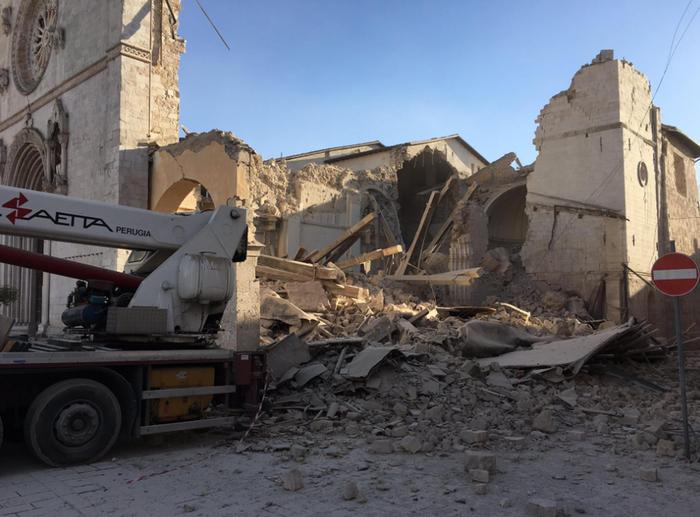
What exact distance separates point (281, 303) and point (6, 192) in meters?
7.35

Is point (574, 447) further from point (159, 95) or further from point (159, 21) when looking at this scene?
point (159, 21)

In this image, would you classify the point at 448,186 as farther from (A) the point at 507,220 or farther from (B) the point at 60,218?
(B) the point at 60,218

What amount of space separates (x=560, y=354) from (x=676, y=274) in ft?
11.2

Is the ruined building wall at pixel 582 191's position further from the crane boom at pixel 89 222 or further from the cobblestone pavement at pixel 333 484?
the crane boom at pixel 89 222

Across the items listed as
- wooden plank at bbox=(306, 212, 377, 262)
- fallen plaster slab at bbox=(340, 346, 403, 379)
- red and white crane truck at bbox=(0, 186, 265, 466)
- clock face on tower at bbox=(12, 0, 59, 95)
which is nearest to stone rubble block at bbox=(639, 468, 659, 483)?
fallen plaster slab at bbox=(340, 346, 403, 379)

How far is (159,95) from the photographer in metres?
14.8

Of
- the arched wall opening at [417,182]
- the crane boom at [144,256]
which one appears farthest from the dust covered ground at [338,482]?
the arched wall opening at [417,182]

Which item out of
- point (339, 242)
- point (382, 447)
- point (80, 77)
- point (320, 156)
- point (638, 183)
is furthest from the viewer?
point (320, 156)

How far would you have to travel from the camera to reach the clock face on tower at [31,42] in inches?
710

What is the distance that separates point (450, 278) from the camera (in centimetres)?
1677

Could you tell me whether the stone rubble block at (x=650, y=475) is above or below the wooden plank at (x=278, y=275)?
below

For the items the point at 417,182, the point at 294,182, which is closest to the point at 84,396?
the point at 294,182

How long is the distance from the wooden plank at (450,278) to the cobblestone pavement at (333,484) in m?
10.3

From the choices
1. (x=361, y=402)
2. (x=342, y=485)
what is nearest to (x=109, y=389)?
(x=342, y=485)
